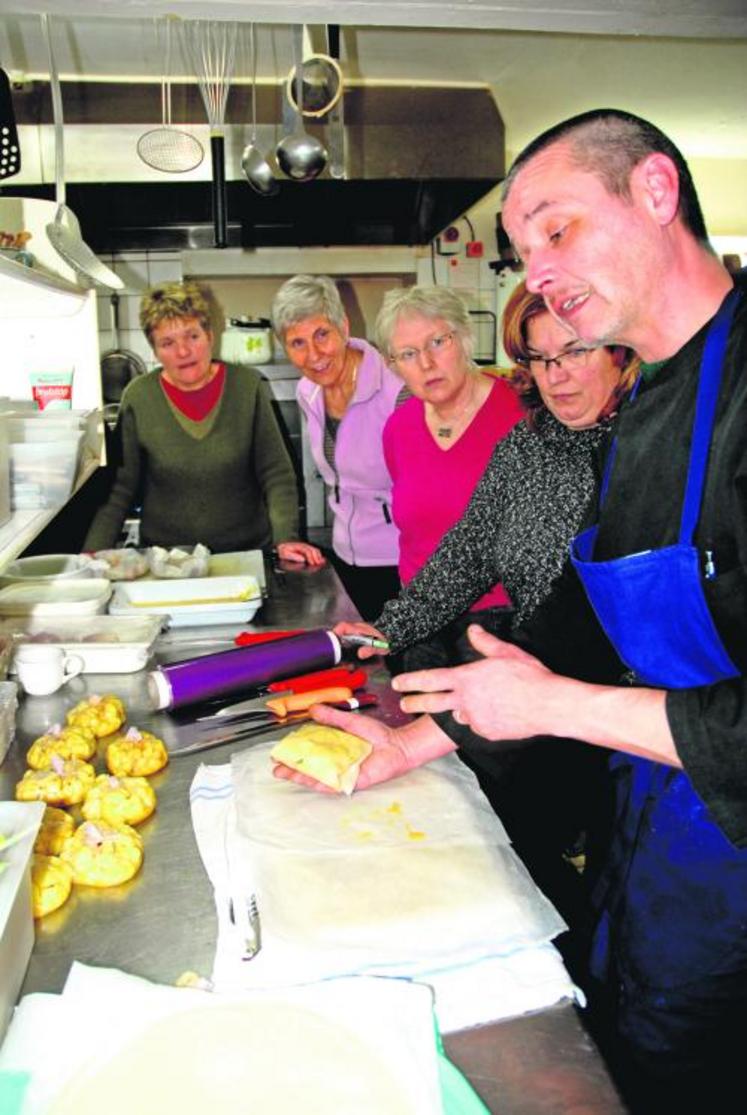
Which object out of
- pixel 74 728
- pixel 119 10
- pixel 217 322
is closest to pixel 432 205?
pixel 217 322

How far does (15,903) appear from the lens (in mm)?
890

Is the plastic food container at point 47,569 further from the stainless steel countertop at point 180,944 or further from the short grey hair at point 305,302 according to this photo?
the short grey hair at point 305,302

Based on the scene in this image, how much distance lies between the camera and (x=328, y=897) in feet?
3.29

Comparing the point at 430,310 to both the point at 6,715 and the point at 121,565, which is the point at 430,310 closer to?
the point at 121,565

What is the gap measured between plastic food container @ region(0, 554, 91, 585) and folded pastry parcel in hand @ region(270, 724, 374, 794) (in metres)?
1.17

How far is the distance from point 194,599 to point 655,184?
1465mm

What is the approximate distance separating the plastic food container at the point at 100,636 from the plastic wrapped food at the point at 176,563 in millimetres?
411

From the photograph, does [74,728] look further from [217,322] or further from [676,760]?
[217,322]

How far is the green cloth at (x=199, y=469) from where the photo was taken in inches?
130

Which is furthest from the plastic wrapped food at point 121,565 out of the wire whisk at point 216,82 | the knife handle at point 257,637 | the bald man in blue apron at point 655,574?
the bald man in blue apron at point 655,574

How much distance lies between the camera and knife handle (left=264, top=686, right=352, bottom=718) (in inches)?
61.4

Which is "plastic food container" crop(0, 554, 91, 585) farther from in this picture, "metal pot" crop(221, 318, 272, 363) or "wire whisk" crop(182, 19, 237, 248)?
"metal pot" crop(221, 318, 272, 363)

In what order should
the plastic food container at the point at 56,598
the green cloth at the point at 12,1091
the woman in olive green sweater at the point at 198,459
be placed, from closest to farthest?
the green cloth at the point at 12,1091 → the plastic food container at the point at 56,598 → the woman in olive green sweater at the point at 198,459

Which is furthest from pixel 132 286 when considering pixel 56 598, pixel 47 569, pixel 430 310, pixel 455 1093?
pixel 455 1093
